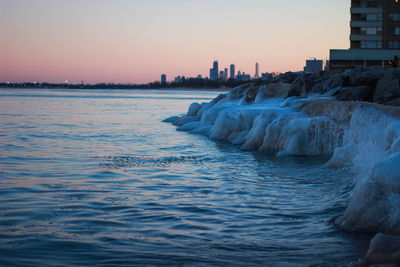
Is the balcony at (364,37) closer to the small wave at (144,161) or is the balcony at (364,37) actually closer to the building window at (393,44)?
the building window at (393,44)

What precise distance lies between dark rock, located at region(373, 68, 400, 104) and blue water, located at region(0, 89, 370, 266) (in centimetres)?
459

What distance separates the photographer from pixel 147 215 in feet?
29.7

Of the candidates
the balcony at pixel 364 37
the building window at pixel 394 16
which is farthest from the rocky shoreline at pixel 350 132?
the building window at pixel 394 16

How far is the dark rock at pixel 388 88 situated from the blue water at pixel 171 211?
4.59 meters

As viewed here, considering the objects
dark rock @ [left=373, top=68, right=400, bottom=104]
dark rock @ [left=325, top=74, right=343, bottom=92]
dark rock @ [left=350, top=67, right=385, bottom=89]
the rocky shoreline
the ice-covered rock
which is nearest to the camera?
the ice-covered rock

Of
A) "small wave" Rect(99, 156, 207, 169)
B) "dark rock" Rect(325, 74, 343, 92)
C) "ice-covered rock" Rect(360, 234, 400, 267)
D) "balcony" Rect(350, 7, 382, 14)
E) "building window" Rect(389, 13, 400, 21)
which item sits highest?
"balcony" Rect(350, 7, 382, 14)

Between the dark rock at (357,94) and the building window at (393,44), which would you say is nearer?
the dark rock at (357,94)

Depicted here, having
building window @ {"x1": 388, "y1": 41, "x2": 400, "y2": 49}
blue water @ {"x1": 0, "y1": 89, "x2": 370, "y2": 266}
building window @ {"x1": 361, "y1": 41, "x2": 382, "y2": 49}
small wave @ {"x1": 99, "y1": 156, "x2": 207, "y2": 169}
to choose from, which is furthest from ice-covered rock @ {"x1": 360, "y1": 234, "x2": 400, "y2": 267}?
building window @ {"x1": 388, "y1": 41, "x2": 400, "y2": 49}

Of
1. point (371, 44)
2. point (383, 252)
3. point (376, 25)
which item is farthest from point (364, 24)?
point (383, 252)

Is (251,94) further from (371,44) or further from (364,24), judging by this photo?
(364,24)

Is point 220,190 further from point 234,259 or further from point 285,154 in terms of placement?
point 285,154

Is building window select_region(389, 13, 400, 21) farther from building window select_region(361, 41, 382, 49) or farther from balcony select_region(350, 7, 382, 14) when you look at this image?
building window select_region(361, 41, 382, 49)

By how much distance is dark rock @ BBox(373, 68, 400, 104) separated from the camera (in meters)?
19.2

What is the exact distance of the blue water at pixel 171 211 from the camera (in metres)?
6.82
